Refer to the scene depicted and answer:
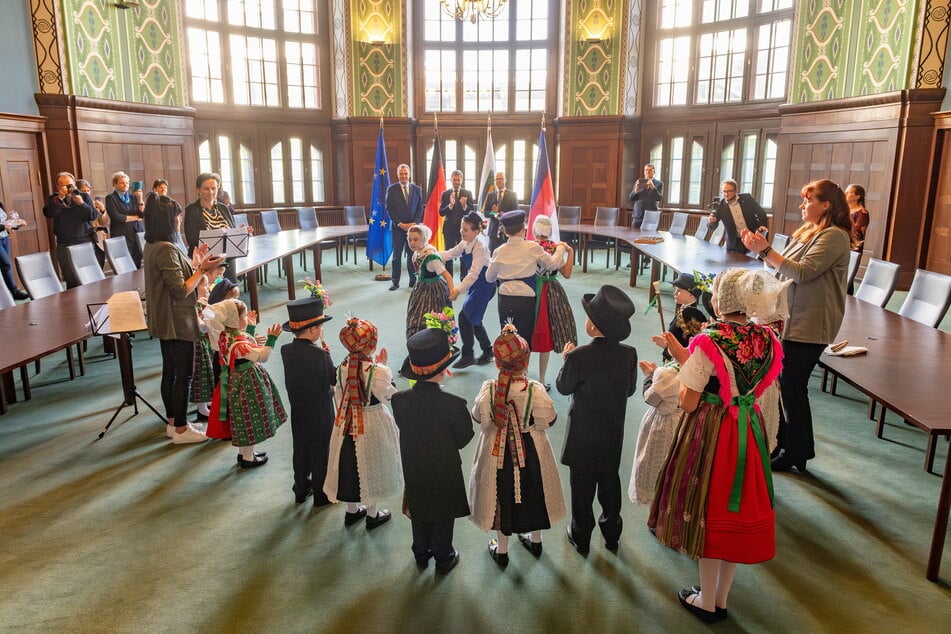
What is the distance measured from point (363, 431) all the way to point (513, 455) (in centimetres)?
74

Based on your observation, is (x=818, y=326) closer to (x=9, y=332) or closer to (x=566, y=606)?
(x=566, y=606)

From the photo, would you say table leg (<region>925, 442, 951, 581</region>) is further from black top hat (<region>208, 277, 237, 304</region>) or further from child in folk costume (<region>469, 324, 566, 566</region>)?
black top hat (<region>208, 277, 237, 304</region>)

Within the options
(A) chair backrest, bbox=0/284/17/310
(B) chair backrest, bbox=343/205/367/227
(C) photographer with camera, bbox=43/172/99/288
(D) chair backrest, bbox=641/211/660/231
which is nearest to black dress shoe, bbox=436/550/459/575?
(A) chair backrest, bbox=0/284/17/310

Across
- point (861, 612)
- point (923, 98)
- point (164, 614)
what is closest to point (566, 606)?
point (861, 612)

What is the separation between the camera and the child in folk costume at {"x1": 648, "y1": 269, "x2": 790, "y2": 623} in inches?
92.7

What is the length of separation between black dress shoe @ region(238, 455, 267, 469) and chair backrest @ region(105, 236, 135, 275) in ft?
11.7

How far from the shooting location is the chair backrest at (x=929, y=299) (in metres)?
4.40

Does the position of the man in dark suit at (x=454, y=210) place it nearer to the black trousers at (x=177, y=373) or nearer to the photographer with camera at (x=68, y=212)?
the photographer with camera at (x=68, y=212)

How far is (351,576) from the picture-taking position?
291 centimetres

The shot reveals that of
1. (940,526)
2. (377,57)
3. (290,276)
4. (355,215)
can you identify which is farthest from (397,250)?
(940,526)

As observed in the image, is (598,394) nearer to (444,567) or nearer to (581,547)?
(581,547)

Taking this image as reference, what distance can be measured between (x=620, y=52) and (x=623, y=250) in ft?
11.9

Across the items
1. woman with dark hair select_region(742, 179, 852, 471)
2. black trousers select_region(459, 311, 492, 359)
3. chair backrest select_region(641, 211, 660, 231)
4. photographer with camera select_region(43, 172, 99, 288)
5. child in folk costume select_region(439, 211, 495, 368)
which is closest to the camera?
woman with dark hair select_region(742, 179, 852, 471)

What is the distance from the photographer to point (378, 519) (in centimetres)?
331
